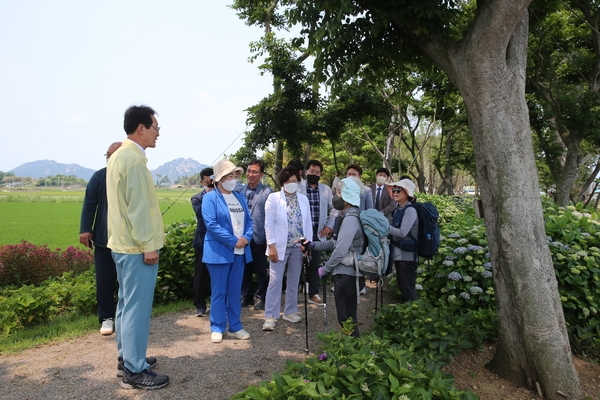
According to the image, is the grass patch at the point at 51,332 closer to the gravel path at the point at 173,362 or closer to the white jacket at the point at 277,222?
the gravel path at the point at 173,362

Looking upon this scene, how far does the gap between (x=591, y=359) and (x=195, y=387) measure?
3722mm

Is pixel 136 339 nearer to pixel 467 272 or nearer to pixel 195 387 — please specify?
pixel 195 387

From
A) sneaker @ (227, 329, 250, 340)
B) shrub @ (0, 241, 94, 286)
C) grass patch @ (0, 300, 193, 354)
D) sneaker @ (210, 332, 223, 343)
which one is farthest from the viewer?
shrub @ (0, 241, 94, 286)

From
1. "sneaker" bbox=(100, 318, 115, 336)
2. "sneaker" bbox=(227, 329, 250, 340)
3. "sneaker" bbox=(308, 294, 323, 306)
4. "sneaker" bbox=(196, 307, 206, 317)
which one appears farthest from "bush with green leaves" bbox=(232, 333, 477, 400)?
"sneaker" bbox=(308, 294, 323, 306)

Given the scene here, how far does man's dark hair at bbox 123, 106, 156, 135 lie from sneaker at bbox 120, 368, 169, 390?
1.96 meters

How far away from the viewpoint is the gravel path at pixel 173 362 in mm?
3613

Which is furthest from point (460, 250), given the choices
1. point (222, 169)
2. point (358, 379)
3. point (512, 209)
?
point (358, 379)

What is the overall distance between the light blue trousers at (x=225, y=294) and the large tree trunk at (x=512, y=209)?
2.67 meters

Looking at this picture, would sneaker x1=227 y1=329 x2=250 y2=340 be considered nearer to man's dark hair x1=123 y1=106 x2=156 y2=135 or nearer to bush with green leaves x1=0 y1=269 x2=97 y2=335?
bush with green leaves x1=0 y1=269 x2=97 y2=335

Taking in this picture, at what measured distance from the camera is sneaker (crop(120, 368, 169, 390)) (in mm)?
3609

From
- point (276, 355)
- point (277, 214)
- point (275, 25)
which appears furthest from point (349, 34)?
point (275, 25)

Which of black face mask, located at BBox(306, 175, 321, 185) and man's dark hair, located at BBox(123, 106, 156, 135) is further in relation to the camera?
black face mask, located at BBox(306, 175, 321, 185)

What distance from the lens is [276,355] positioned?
4504mm

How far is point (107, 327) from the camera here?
5.11 m
